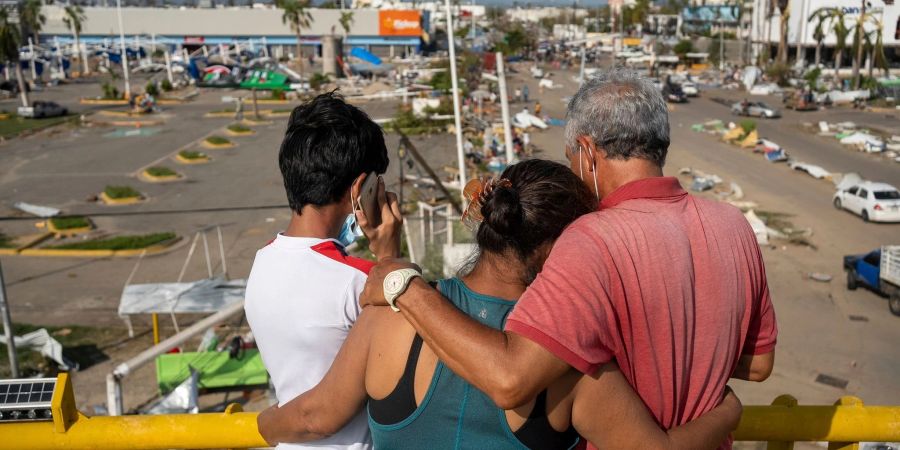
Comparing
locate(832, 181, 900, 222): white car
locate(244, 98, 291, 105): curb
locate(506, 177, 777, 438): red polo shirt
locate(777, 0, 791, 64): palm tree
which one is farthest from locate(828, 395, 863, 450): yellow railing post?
locate(777, 0, 791, 64): palm tree

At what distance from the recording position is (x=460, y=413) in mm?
1833

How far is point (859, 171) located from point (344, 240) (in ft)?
100

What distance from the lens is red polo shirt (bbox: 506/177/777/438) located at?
173 centimetres

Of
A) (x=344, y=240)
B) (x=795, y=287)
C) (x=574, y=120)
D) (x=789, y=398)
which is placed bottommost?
(x=795, y=287)

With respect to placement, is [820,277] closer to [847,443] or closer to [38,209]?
[847,443]

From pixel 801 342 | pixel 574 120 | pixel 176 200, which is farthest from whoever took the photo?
pixel 176 200

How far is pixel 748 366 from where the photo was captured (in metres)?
2.17

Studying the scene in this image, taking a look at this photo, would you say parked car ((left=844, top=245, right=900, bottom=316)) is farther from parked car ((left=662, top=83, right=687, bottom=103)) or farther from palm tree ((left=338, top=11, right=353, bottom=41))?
palm tree ((left=338, top=11, right=353, bottom=41))

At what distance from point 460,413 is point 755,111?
44887 mm

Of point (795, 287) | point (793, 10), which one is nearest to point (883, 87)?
point (793, 10)

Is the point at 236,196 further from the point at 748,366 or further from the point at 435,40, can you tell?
the point at 435,40

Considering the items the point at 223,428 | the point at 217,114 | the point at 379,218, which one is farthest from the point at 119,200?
the point at 379,218

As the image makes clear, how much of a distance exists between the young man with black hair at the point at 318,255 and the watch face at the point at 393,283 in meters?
0.41

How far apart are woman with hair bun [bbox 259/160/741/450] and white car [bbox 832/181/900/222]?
73.7 feet
